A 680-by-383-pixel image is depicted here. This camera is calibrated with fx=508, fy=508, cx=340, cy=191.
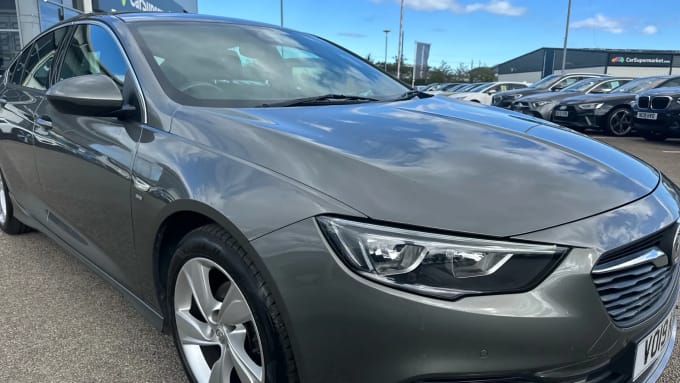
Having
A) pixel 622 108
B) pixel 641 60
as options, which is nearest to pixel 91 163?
pixel 622 108

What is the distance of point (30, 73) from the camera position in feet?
10.9

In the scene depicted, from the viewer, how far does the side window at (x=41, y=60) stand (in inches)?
120

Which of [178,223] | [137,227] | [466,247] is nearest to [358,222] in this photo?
[466,247]

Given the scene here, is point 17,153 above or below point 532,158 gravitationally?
below

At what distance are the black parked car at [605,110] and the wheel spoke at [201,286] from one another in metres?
11.0

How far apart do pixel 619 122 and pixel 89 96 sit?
38.2 feet

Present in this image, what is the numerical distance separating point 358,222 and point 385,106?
1.08 meters

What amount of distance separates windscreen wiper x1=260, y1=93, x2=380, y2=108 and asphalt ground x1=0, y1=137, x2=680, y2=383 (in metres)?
1.20

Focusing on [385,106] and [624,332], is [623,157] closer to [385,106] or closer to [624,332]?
[624,332]

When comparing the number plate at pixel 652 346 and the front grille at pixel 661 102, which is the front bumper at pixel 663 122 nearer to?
the front grille at pixel 661 102

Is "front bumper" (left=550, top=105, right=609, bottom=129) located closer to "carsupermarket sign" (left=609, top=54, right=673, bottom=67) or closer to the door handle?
the door handle

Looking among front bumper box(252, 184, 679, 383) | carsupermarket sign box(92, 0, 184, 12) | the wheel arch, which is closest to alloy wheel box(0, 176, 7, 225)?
the wheel arch

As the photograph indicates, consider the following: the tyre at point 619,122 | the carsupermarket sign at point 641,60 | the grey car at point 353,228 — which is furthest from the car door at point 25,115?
the carsupermarket sign at point 641,60

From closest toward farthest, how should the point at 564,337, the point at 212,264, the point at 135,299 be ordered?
the point at 564,337 → the point at 212,264 → the point at 135,299
